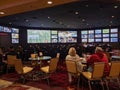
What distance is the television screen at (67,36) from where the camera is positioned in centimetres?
A: 1992

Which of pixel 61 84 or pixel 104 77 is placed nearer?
pixel 104 77

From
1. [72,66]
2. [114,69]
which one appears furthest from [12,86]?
[114,69]

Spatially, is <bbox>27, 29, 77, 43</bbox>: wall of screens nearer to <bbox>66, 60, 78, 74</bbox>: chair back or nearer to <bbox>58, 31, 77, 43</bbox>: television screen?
<bbox>58, 31, 77, 43</bbox>: television screen

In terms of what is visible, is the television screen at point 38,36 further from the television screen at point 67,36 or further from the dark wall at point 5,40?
the dark wall at point 5,40

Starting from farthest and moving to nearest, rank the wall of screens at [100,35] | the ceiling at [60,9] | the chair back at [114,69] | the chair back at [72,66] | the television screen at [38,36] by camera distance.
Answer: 1. the wall of screens at [100,35]
2. the television screen at [38,36]
3. the ceiling at [60,9]
4. the chair back at [72,66]
5. the chair back at [114,69]

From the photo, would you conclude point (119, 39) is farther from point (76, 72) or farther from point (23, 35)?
point (76, 72)

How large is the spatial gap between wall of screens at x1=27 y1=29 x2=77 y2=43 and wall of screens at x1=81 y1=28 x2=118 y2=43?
115 centimetres

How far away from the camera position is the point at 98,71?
4516mm

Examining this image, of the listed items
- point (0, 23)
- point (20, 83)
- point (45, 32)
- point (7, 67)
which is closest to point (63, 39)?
point (45, 32)

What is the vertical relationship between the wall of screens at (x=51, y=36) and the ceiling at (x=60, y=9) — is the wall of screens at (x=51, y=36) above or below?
below

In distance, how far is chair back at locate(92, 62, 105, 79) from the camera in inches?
175

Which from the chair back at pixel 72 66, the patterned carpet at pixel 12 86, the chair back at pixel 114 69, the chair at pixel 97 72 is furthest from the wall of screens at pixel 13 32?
the chair back at pixel 114 69

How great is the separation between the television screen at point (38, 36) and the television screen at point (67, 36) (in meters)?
1.32

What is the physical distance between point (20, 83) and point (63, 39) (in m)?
14.4
